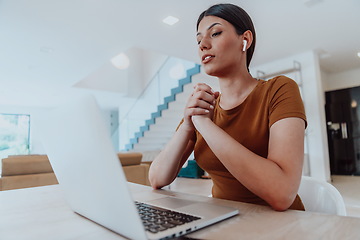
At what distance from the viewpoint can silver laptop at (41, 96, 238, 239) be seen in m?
0.32

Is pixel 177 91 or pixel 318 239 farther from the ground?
pixel 177 91

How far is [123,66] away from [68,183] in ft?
28.5

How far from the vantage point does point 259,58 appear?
17.2 ft

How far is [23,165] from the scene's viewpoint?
2348mm

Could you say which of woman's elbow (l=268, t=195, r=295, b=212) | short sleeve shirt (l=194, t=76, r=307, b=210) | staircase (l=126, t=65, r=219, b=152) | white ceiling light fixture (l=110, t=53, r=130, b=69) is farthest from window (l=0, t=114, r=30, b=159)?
woman's elbow (l=268, t=195, r=295, b=212)

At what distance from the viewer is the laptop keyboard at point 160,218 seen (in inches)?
15.0

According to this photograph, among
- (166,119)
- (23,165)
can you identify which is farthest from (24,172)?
(166,119)

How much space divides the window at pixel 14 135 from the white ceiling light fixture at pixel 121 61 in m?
4.34

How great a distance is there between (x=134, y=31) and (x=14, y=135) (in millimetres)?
8208

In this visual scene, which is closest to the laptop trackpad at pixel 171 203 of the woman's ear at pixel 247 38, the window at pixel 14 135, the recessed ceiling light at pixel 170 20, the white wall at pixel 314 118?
the woman's ear at pixel 247 38

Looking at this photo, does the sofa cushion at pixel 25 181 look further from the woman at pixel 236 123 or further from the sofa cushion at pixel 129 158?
the woman at pixel 236 123

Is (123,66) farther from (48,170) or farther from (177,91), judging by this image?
(48,170)

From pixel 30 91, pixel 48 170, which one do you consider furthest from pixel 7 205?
pixel 30 91

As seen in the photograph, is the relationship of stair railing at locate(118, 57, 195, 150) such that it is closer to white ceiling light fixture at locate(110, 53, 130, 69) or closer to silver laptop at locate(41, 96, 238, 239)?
white ceiling light fixture at locate(110, 53, 130, 69)
